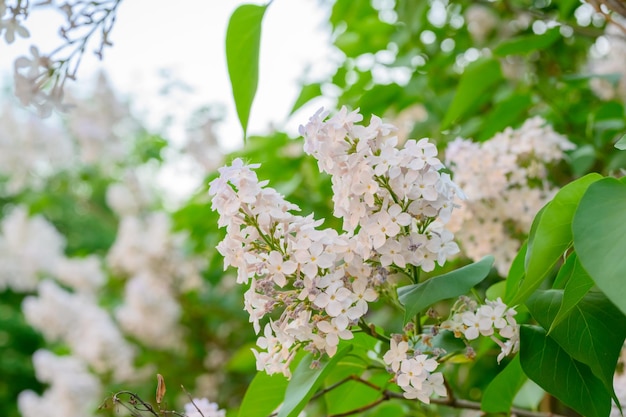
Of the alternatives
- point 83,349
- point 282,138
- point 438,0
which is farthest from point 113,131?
point 438,0

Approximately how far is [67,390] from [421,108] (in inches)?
48.9

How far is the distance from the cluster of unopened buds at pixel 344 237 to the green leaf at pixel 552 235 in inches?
3.3

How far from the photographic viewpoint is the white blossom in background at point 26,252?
2551 millimetres

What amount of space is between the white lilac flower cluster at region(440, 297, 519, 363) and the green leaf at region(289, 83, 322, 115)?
737mm

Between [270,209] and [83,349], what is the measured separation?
1.73 m

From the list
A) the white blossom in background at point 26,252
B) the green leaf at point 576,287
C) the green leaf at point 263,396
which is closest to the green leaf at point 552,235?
the green leaf at point 576,287

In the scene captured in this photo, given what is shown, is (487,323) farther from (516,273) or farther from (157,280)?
(157,280)

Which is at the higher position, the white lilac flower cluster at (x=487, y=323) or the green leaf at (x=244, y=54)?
the green leaf at (x=244, y=54)

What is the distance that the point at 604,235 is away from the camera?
0.33 meters

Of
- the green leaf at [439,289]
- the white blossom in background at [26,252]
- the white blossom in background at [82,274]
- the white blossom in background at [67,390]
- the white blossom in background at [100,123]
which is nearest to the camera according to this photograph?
the green leaf at [439,289]

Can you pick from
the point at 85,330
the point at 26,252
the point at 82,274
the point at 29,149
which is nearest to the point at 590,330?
the point at 85,330

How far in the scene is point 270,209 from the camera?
0.46 metres

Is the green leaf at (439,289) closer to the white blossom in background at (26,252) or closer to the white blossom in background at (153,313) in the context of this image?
the white blossom in background at (153,313)

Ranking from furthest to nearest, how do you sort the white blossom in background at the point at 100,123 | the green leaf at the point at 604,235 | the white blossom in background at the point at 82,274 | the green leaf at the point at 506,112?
the white blossom in background at the point at 100,123 < the white blossom in background at the point at 82,274 < the green leaf at the point at 506,112 < the green leaf at the point at 604,235
